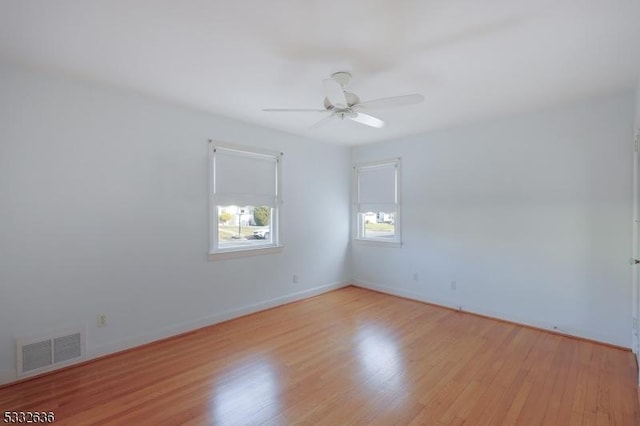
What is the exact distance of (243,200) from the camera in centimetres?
406

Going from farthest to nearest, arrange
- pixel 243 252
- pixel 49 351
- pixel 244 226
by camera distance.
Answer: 1. pixel 244 226
2. pixel 243 252
3. pixel 49 351

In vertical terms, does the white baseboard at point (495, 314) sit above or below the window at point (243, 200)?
below

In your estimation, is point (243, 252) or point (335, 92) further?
point (243, 252)

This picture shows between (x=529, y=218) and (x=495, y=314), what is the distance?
1.29 metres

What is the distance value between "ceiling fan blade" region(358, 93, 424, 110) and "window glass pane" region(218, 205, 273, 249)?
2267 millimetres

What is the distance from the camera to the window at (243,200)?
12.6 feet

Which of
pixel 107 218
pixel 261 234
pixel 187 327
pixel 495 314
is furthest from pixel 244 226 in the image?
pixel 495 314

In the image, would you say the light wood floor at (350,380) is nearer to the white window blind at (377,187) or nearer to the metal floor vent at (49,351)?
the metal floor vent at (49,351)

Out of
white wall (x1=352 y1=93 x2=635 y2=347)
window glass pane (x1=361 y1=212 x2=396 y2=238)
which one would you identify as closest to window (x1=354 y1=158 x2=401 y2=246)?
window glass pane (x1=361 y1=212 x2=396 y2=238)

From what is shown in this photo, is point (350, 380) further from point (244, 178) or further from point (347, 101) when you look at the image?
point (244, 178)

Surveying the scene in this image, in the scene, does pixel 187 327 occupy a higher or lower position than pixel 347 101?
lower

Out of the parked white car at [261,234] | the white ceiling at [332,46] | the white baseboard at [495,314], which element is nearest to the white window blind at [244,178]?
the parked white car at [261,234]

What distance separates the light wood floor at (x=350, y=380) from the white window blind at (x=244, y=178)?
1.61 m

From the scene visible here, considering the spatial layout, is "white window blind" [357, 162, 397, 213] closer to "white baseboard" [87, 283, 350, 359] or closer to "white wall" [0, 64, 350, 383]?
"white baseboard" [87, 283, 350, 359]
